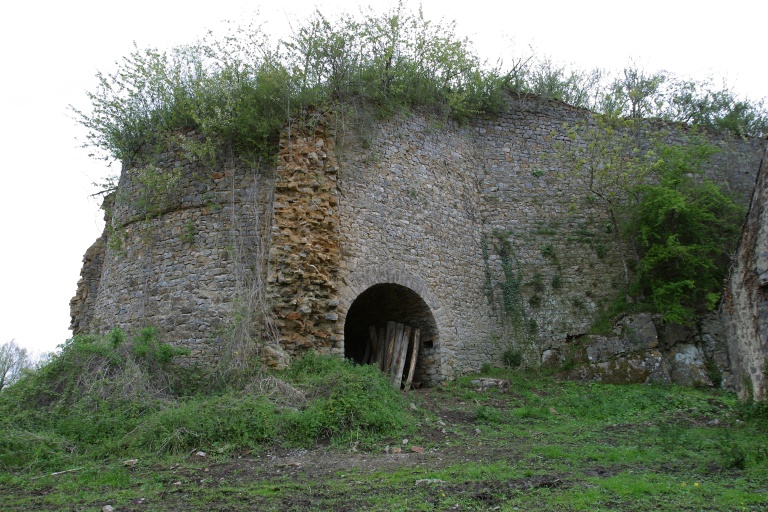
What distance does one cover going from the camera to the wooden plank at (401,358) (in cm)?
1113

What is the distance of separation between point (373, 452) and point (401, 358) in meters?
4.72

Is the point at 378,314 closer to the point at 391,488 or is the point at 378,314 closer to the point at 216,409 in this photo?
the point at 216,409

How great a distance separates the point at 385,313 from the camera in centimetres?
1239

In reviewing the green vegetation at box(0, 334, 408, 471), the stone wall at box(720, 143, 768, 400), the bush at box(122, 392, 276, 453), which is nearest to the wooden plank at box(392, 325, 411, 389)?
the green vegetation at box(0, 334, 408, 471)

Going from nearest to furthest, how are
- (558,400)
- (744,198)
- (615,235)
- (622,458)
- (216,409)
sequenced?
(622,458) < (216,409) < (558,400) < (615,235) < (744,198)

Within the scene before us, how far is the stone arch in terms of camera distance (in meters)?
10.8

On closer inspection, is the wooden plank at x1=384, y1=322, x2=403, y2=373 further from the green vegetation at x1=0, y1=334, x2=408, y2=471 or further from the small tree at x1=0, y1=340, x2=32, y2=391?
the small tree at x1=0, y1=340, x2=32, y2=391

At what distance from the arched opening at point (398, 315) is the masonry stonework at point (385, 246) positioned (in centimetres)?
3

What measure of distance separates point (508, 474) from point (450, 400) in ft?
15.5

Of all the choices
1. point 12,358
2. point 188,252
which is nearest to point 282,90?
point 188,252

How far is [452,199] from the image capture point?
42.1ft

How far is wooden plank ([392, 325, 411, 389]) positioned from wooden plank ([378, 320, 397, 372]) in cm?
29

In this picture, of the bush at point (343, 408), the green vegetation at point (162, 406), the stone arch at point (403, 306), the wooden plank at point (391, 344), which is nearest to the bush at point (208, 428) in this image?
the green vegetation at point (162, 406)

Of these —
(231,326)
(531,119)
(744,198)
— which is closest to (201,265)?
(231,326)
